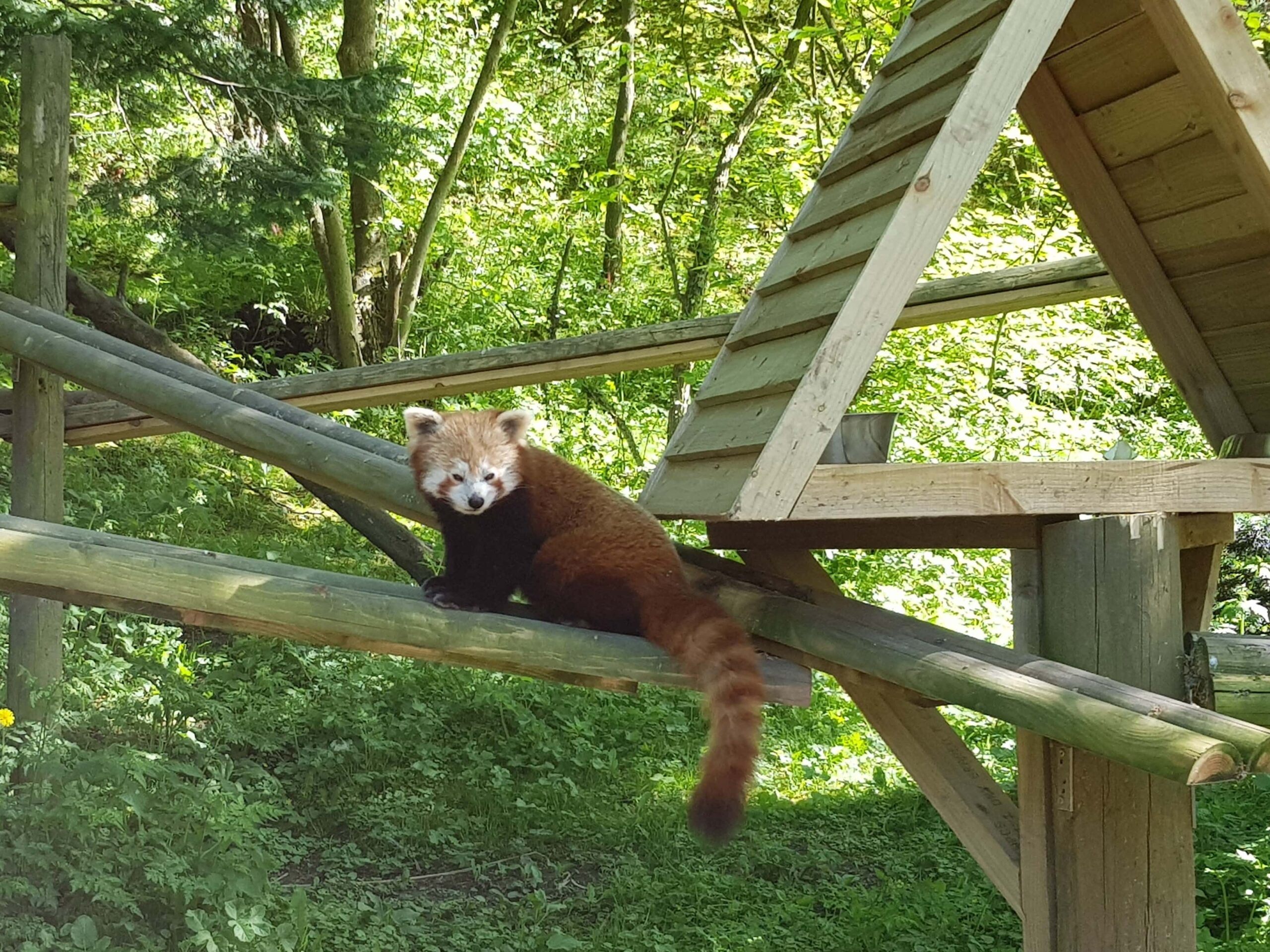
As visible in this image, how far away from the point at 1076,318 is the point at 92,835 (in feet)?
25.5

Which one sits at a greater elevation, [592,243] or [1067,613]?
[592,243]

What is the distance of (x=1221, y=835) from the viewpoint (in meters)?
4.66

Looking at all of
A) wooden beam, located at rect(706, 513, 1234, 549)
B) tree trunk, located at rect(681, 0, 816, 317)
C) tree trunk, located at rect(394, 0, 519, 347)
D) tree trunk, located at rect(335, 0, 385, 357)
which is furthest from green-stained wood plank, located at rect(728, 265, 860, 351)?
tree trunk, located at rect(681, 0, 816, 317)

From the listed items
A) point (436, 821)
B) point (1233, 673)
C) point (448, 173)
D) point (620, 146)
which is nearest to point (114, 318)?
point (436, 821)

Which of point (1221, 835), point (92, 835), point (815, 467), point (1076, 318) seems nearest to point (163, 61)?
point (92, 835)

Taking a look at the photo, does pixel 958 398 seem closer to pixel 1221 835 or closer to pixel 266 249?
pixel 1221 835

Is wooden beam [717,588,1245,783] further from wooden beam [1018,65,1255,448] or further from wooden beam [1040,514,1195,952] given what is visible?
wooden beam [1018,65,1255,448]

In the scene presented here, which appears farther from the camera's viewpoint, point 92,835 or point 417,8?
point 417,8

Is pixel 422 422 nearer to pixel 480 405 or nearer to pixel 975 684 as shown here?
pixel 975 684

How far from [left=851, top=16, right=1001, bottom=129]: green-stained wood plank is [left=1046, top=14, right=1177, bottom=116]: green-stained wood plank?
509 mm

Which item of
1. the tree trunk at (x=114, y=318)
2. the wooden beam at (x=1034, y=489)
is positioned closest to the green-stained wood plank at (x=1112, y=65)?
the wooden beam at (x=1034, y=489)

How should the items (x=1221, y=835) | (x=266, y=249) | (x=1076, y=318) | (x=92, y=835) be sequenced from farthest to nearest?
(x=1076, y=318), (x=266, y=249), (x=1221, y=835), (x=92, y=835)

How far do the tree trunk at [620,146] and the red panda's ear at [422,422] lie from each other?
5150 millimetres

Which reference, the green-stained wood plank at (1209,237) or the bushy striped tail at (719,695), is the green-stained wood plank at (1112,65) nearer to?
the green-stained wood plank at (1209,237)
